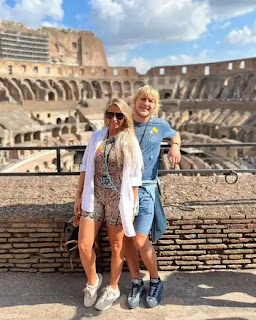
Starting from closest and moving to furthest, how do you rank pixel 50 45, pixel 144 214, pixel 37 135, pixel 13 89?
pixel 144 214
pixel 37 135
pixel 13 89
pixel 50 45

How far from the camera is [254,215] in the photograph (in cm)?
307

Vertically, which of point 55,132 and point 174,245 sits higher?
point 55,132

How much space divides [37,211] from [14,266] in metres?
0.58

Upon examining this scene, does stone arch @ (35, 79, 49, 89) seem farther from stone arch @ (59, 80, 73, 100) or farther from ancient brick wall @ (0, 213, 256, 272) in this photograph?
ancient brick wall @ (0, 213, 256, 272)

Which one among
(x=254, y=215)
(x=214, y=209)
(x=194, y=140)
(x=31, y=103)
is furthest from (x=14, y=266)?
(x=31, y=103)

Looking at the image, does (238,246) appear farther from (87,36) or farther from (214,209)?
(87,36)

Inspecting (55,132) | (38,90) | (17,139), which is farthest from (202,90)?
(17,139)

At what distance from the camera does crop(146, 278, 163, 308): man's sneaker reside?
2555 millimetres

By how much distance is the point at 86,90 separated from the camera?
43094 millimetres

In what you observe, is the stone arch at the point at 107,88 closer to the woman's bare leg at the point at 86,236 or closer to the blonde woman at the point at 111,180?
the blonde woman at the point at 111,180

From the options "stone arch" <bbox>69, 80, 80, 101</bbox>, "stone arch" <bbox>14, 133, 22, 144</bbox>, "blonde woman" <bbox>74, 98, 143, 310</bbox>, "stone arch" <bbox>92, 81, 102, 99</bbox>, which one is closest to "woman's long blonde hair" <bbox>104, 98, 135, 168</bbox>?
"blonde woman" <bbox>74, 98, 143, 310</bbox>

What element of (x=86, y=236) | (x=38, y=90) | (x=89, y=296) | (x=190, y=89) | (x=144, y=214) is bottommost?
(x=89, y=296)

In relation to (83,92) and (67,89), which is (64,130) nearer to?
(67,89)

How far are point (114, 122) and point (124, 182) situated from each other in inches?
18.8
